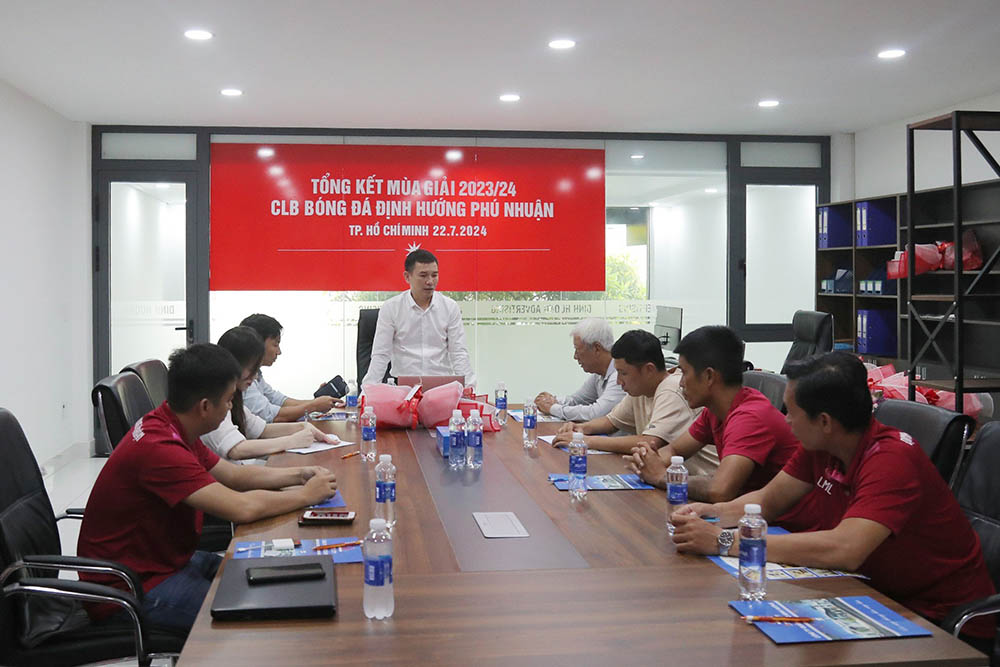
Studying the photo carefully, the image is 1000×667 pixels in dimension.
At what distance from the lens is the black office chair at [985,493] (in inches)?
93.3

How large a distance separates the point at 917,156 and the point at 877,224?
0.63 metres

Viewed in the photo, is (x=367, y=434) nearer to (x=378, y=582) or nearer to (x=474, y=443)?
(x=474, y=443)

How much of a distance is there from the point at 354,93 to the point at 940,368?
192 inches

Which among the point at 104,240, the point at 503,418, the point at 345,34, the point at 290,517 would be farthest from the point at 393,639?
the point at 104,240

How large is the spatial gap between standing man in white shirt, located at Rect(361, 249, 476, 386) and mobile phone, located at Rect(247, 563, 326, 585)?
11.5 ft

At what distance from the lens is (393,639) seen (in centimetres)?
172

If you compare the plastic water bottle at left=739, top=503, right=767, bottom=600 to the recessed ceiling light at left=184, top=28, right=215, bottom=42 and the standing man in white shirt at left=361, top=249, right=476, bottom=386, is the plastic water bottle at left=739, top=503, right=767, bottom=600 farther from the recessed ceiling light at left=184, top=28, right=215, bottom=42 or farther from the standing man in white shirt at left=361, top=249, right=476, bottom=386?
the recessed ceiling light at left=184, top=28, right=215, bottom=42

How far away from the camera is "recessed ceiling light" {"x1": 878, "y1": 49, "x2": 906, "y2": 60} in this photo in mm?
5430

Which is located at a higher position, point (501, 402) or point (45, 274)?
point (45, 274)

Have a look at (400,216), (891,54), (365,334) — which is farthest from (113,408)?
(400,216)

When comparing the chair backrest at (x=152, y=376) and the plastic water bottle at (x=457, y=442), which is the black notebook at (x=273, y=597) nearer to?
the plastic water bottle at (x=457, y=442)

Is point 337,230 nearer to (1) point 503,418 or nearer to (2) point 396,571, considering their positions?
(1) point 503,418

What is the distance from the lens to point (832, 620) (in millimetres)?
1817

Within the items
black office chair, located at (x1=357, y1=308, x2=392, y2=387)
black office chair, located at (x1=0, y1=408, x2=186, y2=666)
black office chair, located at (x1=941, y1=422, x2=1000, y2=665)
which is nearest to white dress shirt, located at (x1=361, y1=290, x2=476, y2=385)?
black office chair, located at (x1=357, y1=308, x2=392, y2=387)
